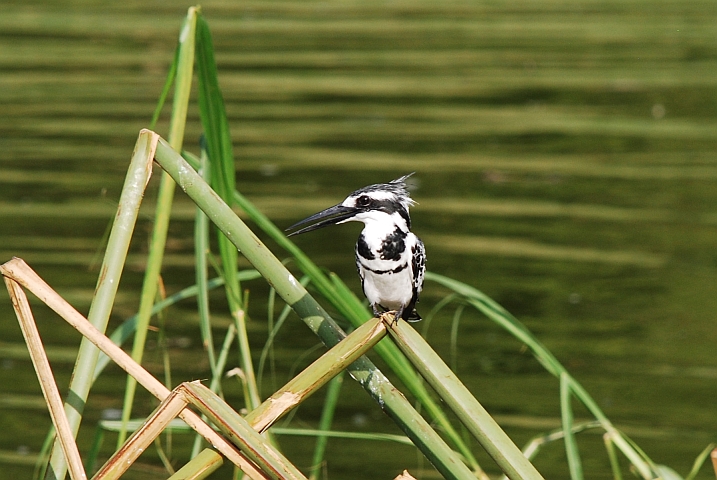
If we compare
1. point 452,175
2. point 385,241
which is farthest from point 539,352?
point 452,175

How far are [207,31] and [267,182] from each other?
7.04 m

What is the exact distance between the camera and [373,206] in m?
2.96

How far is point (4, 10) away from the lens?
61.8ft

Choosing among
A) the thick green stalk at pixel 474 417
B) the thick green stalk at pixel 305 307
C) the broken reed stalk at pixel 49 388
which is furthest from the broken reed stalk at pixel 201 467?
the thick green stalk at pixel 474 417

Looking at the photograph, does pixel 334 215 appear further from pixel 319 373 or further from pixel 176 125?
pixel 319 373

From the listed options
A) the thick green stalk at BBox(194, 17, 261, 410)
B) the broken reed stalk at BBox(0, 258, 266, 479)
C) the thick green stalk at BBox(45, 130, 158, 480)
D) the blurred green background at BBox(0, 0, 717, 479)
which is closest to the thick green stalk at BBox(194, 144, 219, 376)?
the thick green stalk at BBox(194, 17, 261, 410)

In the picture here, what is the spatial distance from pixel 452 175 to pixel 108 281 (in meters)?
8.14

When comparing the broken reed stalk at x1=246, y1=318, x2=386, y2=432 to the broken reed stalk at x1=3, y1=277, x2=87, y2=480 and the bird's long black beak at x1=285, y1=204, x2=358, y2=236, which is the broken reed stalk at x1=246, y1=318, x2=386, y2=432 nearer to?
the broken reed stalk at x1=3, y1=277, x2=87, y2=480

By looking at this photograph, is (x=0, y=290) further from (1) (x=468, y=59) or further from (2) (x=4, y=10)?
(2) (x=4, y=10)

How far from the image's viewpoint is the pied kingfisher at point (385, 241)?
2.91 meters

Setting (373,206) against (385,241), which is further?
(385,241)

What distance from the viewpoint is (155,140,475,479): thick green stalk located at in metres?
2.10

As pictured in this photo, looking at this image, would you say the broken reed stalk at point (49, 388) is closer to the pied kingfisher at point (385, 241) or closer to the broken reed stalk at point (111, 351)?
the broken reed stalk at point (111, 351)

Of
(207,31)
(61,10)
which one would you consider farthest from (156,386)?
(61,10)
